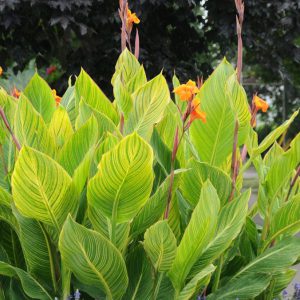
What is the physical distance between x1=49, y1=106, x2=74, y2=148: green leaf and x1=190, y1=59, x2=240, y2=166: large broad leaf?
0.37 m

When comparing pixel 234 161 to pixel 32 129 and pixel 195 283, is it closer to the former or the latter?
Answer: pixel 195 283

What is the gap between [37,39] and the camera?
6.67m

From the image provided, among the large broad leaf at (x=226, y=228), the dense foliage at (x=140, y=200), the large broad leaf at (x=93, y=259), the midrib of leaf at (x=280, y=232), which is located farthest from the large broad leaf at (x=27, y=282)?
the midrib of leaf at (x=280, y=232)

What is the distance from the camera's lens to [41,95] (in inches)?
81.4

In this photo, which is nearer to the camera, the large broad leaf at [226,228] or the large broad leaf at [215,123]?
the large broad leaf at [226,228]

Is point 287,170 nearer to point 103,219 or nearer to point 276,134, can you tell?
point 276,134

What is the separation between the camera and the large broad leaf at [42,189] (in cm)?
151

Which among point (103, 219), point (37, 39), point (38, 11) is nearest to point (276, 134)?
point (103, 219)

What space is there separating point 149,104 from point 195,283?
52cm

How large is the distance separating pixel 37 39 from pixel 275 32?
8.31ft

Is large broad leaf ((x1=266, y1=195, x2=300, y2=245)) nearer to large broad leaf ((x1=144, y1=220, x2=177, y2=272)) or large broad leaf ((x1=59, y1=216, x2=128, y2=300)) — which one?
large broad leaf ((x1=144, y1=220, x2=177, y2=272))

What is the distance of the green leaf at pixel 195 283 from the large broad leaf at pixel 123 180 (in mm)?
Answer: 229

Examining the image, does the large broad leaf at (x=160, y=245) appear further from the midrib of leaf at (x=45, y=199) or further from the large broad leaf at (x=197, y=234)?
the midrib of leaf at (x=45, y=199)

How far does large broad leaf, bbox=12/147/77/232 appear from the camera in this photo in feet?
4.97
